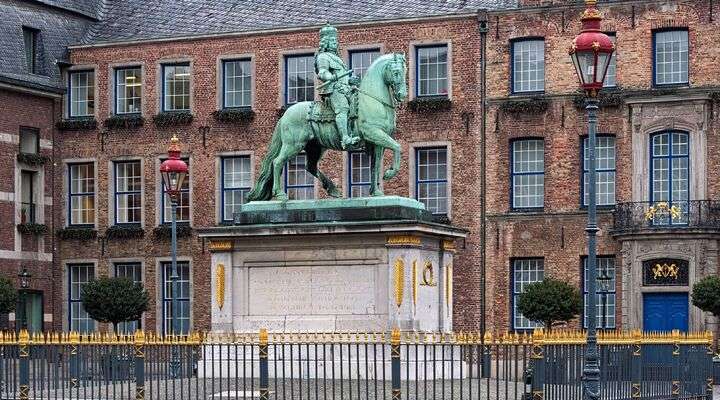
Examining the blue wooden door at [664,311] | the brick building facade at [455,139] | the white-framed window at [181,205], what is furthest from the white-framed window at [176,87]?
the blue wooden door at [664,311]

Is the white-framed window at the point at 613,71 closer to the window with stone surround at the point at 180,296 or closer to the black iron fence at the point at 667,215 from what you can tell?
the black iron fence at the point at 667,215

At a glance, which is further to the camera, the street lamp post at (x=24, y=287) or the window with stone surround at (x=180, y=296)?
the window with stone surround at (x=180, y=296)

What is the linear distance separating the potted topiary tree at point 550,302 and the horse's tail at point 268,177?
1703cm

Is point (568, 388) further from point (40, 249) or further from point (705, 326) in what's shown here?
point (40, 249)

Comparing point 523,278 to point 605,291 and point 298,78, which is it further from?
point 298,78

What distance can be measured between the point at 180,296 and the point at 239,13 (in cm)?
906

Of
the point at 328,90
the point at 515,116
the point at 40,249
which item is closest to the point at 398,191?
the point at 515,116

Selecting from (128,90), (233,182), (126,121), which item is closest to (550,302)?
(233,182)

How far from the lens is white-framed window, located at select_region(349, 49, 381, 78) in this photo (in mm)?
49750

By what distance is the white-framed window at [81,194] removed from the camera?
52.7m

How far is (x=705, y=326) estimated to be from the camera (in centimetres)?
4509

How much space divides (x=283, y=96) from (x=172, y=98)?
3.85m

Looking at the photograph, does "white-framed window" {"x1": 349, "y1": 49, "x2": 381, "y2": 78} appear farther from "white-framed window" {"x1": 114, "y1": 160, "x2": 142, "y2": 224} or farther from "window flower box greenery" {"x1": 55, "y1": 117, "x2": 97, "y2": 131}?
"window flower box greenery" {"x1": 55, "y1": 117, "x2": 97, "y2": 131}

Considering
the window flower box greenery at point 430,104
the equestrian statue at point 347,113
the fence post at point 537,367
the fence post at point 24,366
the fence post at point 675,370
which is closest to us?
the fence post at point 537,367
